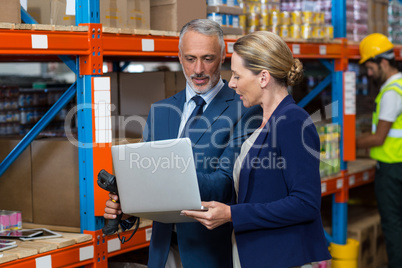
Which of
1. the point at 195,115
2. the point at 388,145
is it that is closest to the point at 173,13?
the point at 195,115

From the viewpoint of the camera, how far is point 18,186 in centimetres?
275

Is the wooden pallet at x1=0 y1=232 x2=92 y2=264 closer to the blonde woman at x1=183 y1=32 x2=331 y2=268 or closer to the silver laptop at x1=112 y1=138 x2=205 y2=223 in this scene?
the silver laptop at x1=112 y1=138 x2=205 y2=223

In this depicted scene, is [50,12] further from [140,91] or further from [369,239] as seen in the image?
[369,239]

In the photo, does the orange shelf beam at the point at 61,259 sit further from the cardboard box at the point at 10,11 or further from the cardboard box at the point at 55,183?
the cardboard box at the point at 10,11

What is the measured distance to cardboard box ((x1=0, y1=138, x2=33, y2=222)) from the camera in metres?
2.71

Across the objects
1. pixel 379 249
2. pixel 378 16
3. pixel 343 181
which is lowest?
pixel 379 249

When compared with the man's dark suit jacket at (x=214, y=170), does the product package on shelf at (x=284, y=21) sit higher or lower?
higher

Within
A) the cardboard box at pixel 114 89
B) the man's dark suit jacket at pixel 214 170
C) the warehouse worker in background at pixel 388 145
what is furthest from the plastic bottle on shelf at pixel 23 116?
the warehouse worker in background at pixel 388 145

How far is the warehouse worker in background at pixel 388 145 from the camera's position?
4.26 m

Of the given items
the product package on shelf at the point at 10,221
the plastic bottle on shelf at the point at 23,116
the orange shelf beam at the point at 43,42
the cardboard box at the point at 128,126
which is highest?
the orange shelf beam at the point at 43,42

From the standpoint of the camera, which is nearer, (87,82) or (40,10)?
(87,82)

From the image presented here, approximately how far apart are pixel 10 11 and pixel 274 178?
130 cm

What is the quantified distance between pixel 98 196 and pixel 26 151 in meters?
0.50

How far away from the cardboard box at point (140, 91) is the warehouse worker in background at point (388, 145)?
1910mm
